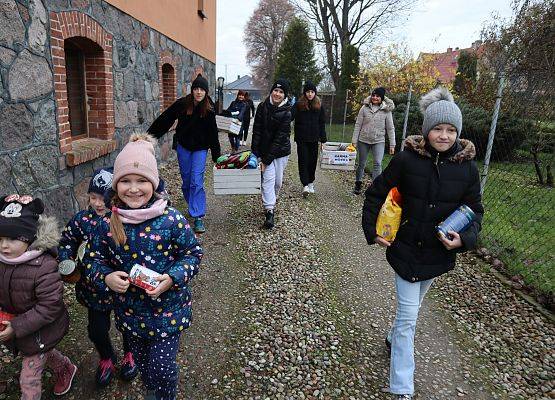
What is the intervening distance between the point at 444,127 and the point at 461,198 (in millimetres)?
455

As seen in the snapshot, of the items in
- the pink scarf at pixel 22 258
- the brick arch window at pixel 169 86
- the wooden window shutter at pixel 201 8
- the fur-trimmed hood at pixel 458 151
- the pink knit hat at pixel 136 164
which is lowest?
the pink scarf at pixel 22 258

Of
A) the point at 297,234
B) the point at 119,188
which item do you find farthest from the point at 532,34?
the point at 119,188

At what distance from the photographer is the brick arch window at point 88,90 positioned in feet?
14.8

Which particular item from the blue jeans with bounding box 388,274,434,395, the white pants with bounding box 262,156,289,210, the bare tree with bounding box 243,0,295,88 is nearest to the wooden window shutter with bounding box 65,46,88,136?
the white pants with bounding box 262,156,289,210

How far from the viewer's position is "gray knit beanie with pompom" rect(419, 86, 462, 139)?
2.43 meters

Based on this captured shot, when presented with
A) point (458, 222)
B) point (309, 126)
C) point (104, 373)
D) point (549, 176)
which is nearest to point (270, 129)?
point (309, 126)

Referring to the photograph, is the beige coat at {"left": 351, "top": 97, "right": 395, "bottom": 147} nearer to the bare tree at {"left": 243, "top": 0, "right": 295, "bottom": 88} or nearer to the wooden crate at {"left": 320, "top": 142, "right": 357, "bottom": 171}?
the wooden crate at {"left": 320, "top": 142, "right": 357, "bottom": 171}

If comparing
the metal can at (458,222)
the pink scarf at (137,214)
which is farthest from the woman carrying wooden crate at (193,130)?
the metal can at (458,222)

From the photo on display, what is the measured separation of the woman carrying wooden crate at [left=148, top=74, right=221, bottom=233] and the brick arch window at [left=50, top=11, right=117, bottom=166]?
89cm

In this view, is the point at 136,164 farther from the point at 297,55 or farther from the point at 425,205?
the point at 297,55

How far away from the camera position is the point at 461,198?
2.50m

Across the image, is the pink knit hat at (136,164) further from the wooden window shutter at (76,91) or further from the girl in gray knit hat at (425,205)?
the wooden window shutter at (76,91)

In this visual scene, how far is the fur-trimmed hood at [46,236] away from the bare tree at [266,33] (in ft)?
126

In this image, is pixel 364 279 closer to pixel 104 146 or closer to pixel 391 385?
pixel 391 385
